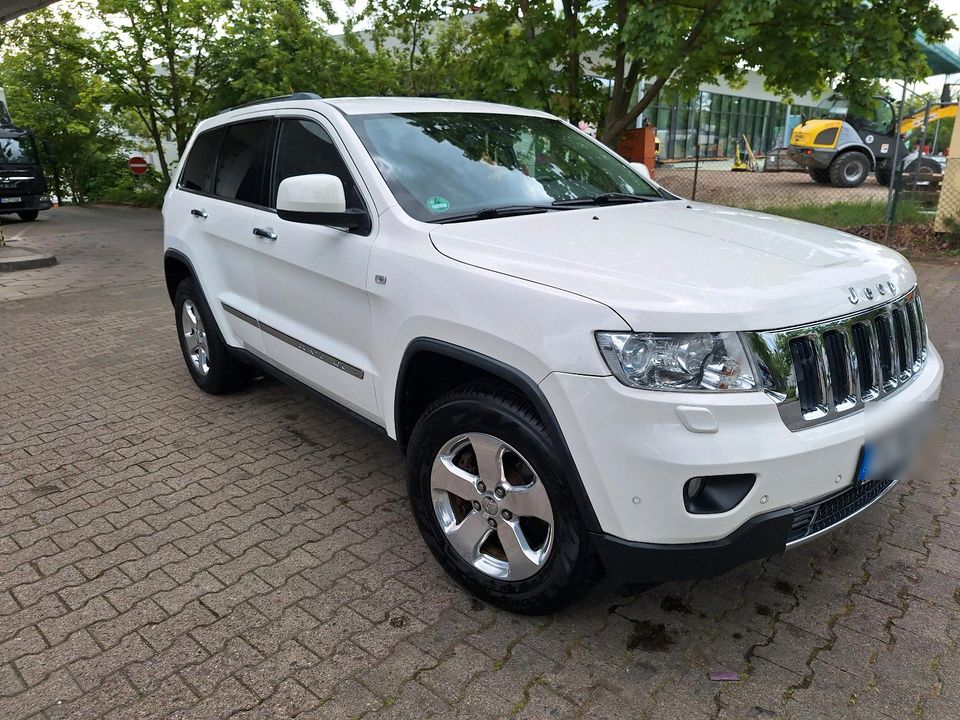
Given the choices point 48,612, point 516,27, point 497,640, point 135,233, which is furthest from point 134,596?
point 135,233

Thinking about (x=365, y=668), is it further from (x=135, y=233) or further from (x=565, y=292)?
(x=135, y=233)

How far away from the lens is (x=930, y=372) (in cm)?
291

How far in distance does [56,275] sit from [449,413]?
32.3ft

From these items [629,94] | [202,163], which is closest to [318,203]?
[202,163]

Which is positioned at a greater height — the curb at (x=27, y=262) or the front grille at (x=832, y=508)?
the front grille at (x=832, y=508)

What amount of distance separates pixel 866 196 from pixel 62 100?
21.2 metres

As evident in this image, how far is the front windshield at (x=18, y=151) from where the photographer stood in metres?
16.4

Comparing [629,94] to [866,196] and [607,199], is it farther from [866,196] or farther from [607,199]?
[866,196]

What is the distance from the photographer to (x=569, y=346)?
2281 millimetres

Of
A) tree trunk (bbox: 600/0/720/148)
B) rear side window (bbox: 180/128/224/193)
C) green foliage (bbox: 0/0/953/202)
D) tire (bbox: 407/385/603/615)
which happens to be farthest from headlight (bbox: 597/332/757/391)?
tree trunk (bbox: 600/0/720/148)

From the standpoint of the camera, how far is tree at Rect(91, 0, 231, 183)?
1518 centimetres

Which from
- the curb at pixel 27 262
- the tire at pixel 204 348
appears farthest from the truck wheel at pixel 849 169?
the tire at pixel 204 348

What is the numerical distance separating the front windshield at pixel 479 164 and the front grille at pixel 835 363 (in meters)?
1.43

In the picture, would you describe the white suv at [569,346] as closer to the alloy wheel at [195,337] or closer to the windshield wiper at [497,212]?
the windshield wiper at [497,212]
